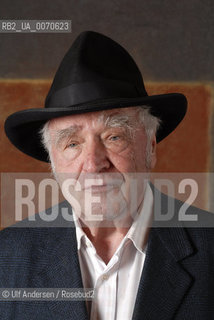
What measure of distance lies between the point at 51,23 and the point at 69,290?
1048 mm

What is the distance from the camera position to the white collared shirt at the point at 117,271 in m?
1.36

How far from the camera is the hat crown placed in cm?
134

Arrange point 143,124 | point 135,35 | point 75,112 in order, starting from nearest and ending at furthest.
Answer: point 75,112
point 143,124
point 135,35

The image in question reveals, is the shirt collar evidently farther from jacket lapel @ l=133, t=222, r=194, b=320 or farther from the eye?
the eye

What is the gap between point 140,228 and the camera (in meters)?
1.43

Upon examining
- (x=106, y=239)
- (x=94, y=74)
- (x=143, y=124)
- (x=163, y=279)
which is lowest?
(x=163, y=279)

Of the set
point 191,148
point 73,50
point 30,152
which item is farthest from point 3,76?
point 191,148

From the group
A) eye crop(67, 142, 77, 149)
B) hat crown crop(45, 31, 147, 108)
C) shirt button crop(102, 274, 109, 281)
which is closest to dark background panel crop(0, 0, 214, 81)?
hat crown crop(45, 31, 147, 108)

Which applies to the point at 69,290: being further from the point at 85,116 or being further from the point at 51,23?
the point at 51,23

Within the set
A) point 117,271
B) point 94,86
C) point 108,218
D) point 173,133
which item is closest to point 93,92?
point 94,86

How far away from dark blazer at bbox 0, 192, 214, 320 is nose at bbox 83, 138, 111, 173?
0.81 ft

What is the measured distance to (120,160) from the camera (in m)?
1.38

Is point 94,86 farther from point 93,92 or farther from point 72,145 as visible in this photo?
point 72,145

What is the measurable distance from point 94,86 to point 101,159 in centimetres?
20
